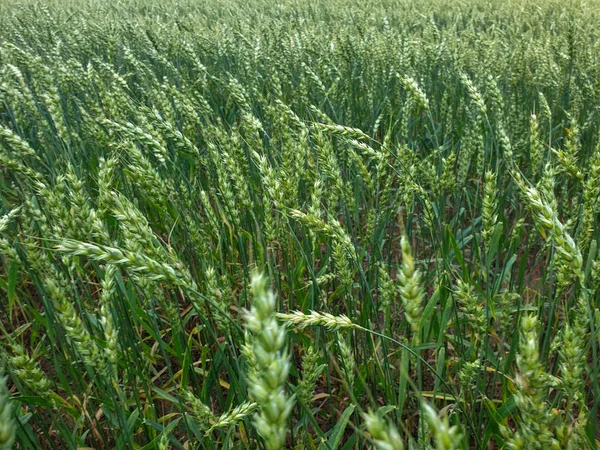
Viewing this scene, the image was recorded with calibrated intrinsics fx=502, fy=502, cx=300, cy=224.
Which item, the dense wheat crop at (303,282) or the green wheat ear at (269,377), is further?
the dense wheat crop at (303,282)

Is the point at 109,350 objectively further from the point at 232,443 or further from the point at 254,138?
the point at 254,138

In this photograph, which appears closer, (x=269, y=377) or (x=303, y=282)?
(x=269, y=377)

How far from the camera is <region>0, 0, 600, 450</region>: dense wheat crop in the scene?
33.0 inches

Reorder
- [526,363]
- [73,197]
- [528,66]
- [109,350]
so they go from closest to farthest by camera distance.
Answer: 1. [526,363]
2. [109,350]
3. [73,197]
4. [528,66]

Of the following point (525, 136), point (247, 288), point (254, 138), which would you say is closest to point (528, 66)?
point (525, 136)

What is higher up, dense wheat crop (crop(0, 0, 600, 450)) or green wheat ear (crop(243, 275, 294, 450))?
green wheat ear (crop(243, 275, 294, 450))

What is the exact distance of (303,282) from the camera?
6.18 ft

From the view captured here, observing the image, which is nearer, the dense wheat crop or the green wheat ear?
the green wheat ear

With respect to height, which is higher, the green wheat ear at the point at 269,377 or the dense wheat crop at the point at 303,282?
the green wheat ear at the point at 269,377

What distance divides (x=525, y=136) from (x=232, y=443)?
199 cm

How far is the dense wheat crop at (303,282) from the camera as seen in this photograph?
84 cm

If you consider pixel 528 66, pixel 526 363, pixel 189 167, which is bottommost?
pixel 189 167

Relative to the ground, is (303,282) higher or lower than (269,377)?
lower

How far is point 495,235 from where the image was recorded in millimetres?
1559
